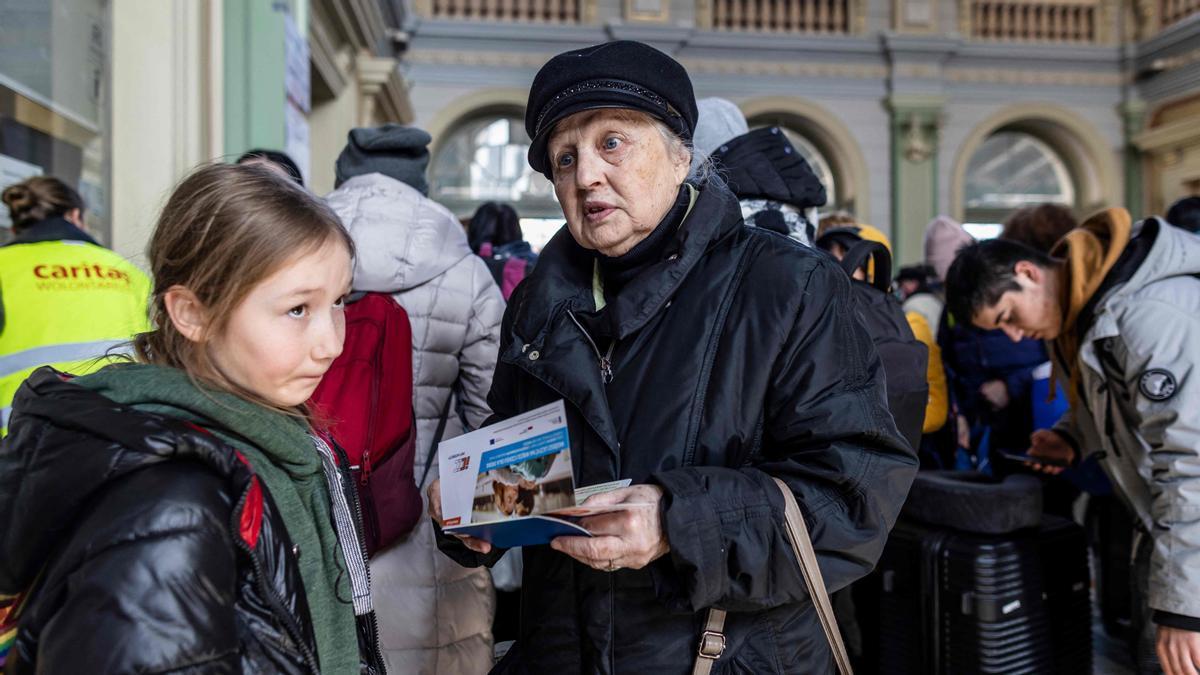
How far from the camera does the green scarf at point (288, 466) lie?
1075 millimetres

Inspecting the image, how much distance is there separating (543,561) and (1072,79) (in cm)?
1392

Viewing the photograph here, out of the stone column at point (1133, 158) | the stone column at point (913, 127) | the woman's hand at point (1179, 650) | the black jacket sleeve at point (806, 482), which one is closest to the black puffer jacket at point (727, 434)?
the black jacket sleeve at point (806, 482)

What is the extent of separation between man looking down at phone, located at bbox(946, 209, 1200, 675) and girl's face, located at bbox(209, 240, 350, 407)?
2043mm

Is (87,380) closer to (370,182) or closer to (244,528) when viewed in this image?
(244,528)

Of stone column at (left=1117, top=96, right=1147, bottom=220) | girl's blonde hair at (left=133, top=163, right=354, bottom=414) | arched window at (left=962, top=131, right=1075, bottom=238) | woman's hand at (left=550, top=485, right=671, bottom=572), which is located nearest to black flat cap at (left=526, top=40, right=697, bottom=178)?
girl's blonde hair at (left=133, top=163, right=354, bottom=414)

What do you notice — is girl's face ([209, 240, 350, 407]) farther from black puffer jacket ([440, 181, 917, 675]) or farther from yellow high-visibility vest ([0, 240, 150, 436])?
yellow high-visibility vest ([0, 240, 150, 436])

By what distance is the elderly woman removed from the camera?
4.16ft

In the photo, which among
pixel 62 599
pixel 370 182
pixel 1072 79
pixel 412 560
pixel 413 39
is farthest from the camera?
pixel 1072 79

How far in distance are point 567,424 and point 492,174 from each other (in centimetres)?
1165

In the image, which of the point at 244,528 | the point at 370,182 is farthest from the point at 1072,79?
the point at 244,528

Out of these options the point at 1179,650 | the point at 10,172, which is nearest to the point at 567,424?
the point at 1179,650

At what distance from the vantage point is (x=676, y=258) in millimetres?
1470

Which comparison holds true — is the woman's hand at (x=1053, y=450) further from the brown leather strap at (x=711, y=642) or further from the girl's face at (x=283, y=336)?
the girl's face at (x=283, y=336)

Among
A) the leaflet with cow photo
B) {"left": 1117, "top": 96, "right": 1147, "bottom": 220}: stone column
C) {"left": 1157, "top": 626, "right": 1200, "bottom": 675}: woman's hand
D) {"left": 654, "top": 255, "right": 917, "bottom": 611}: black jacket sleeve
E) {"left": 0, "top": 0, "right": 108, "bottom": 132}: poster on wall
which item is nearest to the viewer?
the leaflet with cow photo
